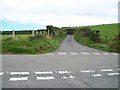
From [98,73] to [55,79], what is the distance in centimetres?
270

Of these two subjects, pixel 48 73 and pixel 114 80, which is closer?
pixel 114 80

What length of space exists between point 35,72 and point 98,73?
273cm

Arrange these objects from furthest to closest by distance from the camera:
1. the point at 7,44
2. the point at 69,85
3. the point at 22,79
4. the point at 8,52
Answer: the point at 7,44 → the point at 8,52 → the point at 22,79 → the point at 69,85

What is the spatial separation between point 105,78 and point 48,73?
8.09 feet

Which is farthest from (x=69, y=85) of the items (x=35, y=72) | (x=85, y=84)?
→ (x=35, y=72)

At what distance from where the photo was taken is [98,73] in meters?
13.4

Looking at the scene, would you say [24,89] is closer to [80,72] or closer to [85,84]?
[85,84]

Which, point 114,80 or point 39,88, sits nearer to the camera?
point 39,88

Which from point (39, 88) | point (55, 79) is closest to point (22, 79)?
point (55, 79)

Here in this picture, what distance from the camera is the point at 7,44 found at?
28234 mm

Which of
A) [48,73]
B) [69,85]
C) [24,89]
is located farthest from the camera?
[48,73]

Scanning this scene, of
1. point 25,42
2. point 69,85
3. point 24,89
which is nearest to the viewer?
point 24,89

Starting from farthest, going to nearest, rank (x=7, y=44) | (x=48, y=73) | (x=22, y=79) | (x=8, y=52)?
(x=7, y=44), (x=8, y=52), (x=48, y=73), (x=22, y=79)

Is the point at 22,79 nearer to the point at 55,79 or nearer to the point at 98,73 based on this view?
the point at 55,79
